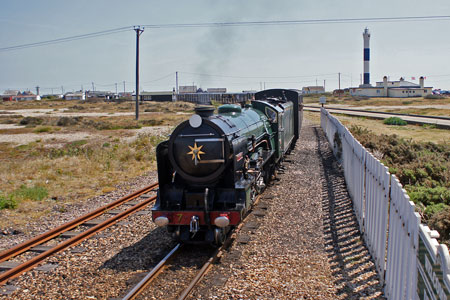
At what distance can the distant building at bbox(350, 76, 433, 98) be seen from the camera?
9800cm

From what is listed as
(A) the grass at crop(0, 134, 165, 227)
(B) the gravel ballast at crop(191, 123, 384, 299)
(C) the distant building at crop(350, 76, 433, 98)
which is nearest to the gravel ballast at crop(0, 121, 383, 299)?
(B) the gravel ballast at crop(191, 123, 384, 299)

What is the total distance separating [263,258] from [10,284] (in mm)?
4546

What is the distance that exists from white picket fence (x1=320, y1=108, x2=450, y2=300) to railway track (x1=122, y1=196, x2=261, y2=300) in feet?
9.39

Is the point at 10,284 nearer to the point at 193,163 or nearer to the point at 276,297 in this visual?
the point at 193,163

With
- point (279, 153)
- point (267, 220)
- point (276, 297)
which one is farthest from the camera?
point (279, 153)

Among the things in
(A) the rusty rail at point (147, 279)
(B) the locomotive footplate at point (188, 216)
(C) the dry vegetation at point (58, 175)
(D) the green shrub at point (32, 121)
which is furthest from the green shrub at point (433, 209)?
(D) the green shrub at point (32, 121)

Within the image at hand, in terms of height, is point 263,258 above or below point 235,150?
below

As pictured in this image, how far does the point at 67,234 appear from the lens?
31.1 ft

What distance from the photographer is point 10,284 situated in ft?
23.2

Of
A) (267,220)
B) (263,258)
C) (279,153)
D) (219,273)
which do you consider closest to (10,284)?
(219,273)

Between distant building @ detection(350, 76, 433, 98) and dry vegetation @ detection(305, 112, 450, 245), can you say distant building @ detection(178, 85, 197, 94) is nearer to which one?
distant building @ detection(350, 76, 433, 98)

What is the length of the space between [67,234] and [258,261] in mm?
4707

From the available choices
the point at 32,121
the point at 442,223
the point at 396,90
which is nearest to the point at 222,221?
the point at 442,223

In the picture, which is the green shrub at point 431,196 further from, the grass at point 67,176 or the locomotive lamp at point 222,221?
the grass at point 67,176
